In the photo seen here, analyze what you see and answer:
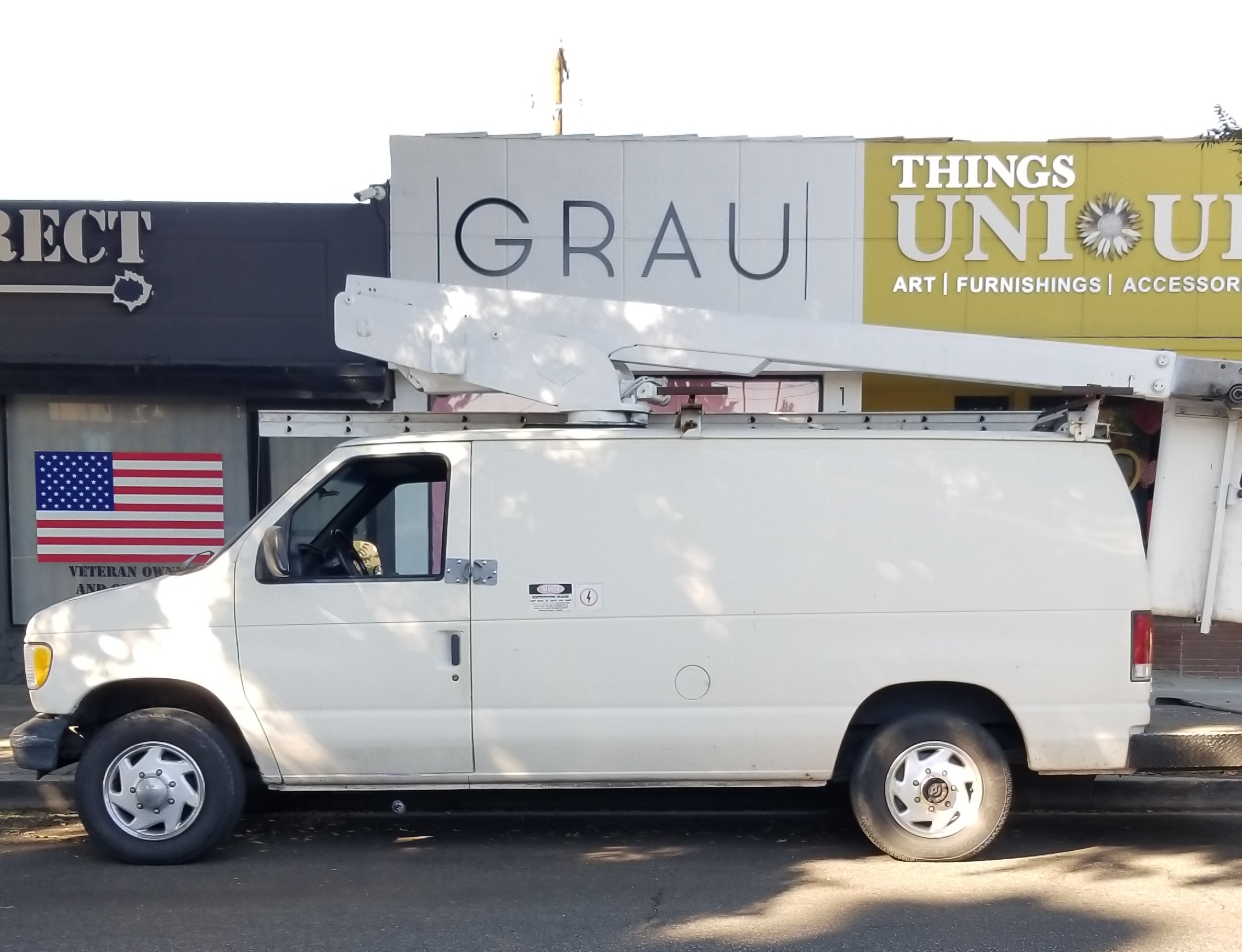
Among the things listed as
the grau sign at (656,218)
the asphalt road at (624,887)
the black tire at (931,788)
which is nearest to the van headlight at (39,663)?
the asphalt road at (624,887)

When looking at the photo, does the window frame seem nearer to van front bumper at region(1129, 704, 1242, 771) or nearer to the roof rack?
Answer: the roof rack

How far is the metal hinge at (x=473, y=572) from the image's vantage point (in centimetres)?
629

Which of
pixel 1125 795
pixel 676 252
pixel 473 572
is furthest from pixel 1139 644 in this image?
pixel 676 252

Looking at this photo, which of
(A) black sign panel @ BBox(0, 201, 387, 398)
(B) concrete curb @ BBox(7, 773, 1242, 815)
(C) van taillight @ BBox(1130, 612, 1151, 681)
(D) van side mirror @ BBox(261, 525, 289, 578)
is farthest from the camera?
(A) black sign panel @ BBox(0, 201, 387, 398)

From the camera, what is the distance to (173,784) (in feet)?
20.7

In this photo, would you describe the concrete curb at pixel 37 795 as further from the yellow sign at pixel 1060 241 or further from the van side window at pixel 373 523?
the yellow sign at pixel 1060 241

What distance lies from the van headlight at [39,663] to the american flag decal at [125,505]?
5072 millimetres

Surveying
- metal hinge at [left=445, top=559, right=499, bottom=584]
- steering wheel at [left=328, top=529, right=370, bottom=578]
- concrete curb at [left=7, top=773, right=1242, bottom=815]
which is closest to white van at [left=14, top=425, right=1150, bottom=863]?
metal hinge at [left=445, top=559, right=499, bottom=584]

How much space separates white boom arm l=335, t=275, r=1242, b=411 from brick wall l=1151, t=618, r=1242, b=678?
5730 mm

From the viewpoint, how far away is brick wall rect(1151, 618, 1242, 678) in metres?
11.3

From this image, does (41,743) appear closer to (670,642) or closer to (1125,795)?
(670,642)

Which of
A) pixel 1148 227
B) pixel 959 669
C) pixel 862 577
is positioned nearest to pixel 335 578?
pixel 862 577

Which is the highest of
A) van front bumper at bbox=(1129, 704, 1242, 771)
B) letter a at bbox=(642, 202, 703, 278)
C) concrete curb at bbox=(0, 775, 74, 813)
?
letter a at bbox=(642, 202, 703, 278)

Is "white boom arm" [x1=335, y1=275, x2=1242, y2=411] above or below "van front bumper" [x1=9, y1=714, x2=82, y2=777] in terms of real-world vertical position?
above
